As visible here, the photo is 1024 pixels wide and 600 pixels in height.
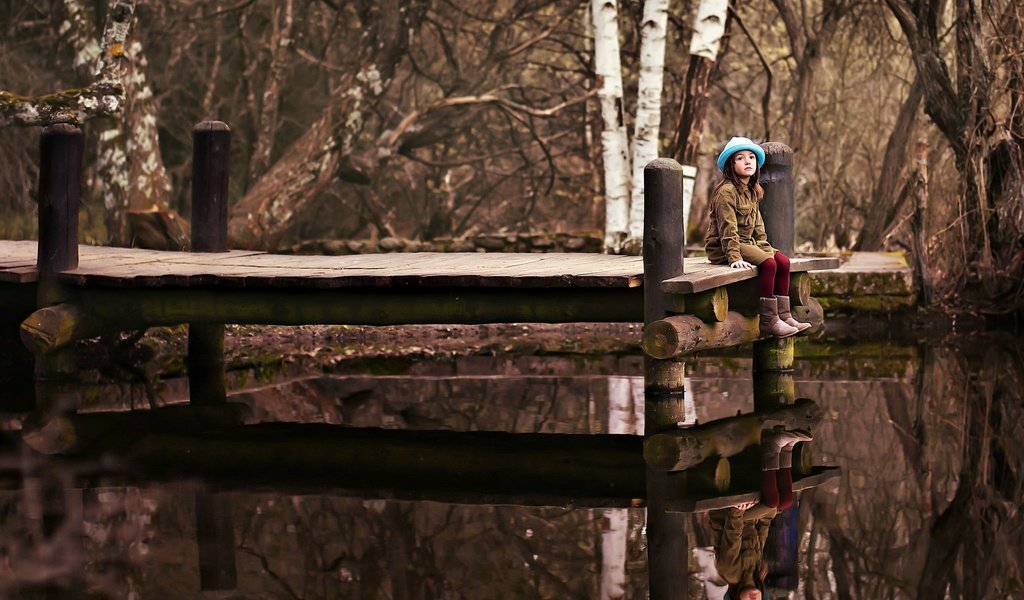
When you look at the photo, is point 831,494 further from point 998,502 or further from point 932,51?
point 932,51

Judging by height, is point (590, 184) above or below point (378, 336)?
above

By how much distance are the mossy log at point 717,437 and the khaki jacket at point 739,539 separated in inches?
37.3

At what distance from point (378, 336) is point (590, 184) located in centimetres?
546

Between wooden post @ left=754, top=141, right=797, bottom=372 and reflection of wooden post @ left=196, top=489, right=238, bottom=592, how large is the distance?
4.24 m

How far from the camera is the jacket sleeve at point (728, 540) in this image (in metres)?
4.64

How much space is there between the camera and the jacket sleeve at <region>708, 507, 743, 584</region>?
4.64 meters

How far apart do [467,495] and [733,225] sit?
2981mm

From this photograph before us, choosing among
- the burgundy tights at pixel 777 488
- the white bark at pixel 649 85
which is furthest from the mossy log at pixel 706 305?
the white bark at pixel 649 85

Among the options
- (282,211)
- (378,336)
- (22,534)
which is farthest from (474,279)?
(282,211)

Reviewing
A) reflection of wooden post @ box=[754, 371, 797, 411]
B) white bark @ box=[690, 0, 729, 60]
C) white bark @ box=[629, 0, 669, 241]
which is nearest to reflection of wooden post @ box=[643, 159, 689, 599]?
reflection of wooden post @ box=[754, 371, 797, 411]

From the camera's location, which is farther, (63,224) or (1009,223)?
(1009,223)

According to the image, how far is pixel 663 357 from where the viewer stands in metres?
7.53

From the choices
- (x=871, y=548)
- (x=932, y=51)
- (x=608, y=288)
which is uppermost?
(x=932, y=51)

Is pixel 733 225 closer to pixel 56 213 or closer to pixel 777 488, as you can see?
pixel 777 488
